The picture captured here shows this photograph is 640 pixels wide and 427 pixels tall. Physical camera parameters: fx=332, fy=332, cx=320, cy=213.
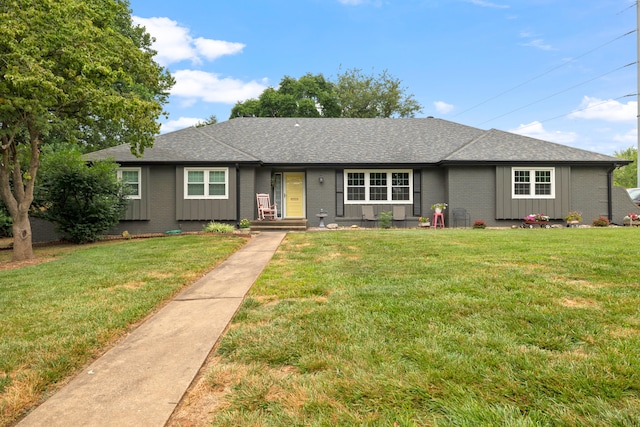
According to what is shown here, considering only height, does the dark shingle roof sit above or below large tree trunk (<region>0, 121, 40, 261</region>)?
above

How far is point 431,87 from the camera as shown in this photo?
92.9ft

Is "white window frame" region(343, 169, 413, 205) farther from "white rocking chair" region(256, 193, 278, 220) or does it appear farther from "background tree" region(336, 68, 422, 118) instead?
"background tree" region(336, 68, 422, 118)

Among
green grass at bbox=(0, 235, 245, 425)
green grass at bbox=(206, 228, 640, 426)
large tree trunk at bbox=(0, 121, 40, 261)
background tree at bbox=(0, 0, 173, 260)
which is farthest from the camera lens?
large tree trunk at bbox=(0, 121, 40, 261)

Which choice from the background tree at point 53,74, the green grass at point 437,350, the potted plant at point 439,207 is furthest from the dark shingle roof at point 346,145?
the green grass at point 437,350

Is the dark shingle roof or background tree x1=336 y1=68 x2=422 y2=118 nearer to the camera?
the dark shingle roof

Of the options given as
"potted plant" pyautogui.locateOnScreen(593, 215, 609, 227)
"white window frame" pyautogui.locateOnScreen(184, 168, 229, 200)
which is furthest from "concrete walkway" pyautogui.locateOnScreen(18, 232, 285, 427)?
"potted plant" pyautogui.locateOnScreen(593, 215, 609, 227)

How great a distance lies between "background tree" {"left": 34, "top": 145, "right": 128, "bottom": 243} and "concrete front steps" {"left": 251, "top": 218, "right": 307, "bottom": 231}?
459cm

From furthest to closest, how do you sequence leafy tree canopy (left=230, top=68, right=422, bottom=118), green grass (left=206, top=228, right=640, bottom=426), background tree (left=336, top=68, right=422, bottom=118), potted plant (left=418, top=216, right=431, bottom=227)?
background tree (left=336, top=68, right=422, bottom=118)
leafy tree canopy (left=230, top=68, right=422, bottom=118)
potted plant (left=418, top=216, right=431, bottom=227)
green grass (left=206, top=228, right=640, bottom=426)

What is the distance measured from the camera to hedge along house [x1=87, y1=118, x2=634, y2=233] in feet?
41.1

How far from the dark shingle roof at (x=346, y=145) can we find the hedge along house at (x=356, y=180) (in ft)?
0.25

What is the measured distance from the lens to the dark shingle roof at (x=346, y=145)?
1280 centimetres

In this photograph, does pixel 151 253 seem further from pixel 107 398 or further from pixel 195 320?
pixel 107 398

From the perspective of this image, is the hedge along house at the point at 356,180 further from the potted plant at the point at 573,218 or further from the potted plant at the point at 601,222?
the potted plant at the point at 601,222

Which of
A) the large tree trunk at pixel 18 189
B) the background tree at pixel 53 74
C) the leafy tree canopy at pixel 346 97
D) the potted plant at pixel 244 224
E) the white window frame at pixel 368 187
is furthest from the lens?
the leafy tree canopy at pixel 346 97
